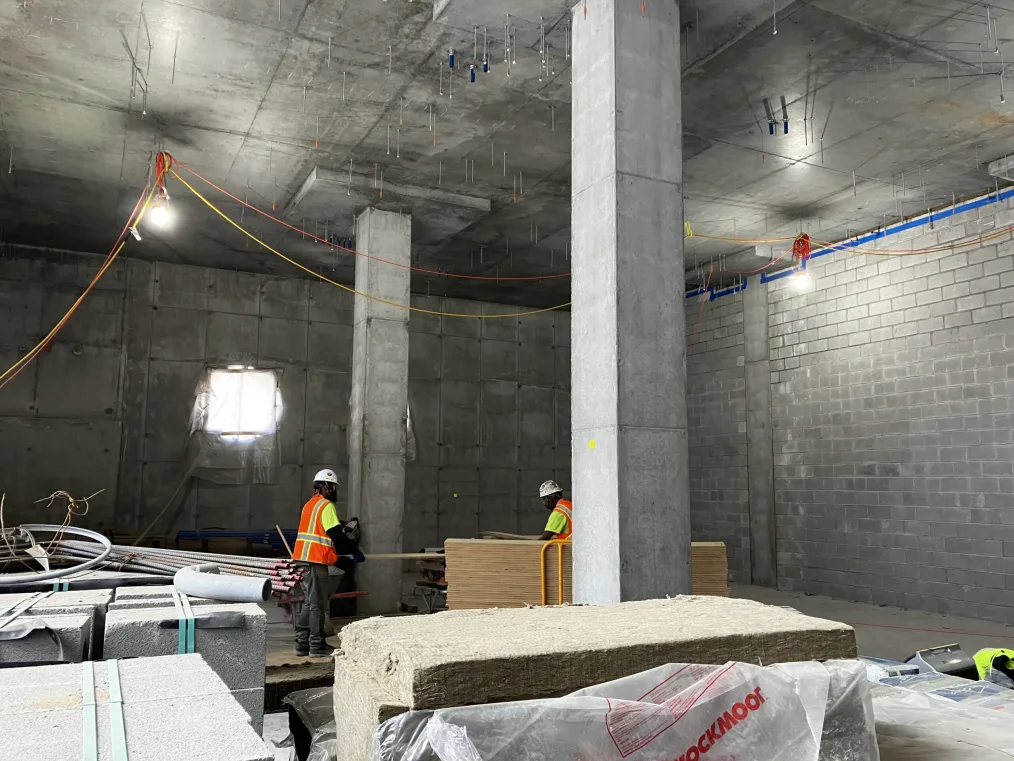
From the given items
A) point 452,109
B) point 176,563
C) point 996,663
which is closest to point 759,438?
point 452,109

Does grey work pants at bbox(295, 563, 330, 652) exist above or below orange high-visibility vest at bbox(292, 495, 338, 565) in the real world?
below

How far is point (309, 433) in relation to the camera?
17.6 metres

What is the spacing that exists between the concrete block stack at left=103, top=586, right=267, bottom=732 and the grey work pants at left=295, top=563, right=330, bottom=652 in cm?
491

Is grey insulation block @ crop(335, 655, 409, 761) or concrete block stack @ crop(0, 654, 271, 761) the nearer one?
concrete block stack @ crop(0, 654, 271, 761)

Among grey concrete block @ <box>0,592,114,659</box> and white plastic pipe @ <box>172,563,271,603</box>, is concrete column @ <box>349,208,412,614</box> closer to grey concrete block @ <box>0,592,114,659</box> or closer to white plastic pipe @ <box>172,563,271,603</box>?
white plastic pipe @ <box>172,563,271,603</box>

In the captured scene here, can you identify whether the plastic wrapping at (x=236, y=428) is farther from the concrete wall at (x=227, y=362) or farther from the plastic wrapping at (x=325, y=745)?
the plastic wrapping at (x=325, y=745)

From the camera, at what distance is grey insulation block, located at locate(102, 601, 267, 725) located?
349 cm

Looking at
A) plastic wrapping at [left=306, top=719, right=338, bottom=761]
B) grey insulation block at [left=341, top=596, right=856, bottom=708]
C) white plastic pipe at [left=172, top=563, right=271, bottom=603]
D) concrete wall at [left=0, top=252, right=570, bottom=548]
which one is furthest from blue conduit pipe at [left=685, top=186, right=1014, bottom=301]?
plastic wrapping at [left=306, top=719, right=338, bottom=761]

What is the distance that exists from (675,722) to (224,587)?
286 cm

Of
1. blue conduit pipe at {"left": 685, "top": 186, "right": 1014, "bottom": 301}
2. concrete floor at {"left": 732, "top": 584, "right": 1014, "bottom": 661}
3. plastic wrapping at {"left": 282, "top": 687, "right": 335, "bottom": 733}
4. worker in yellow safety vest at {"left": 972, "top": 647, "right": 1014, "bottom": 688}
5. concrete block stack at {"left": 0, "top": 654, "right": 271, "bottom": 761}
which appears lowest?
concrete floor at {"left": 732, "top": 584, "right": 1014, "bottom": 661}

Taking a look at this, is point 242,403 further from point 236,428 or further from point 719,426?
point 719,426

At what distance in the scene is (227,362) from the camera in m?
16.9

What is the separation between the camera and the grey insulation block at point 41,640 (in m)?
3.22

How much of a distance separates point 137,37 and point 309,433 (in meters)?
10.6
